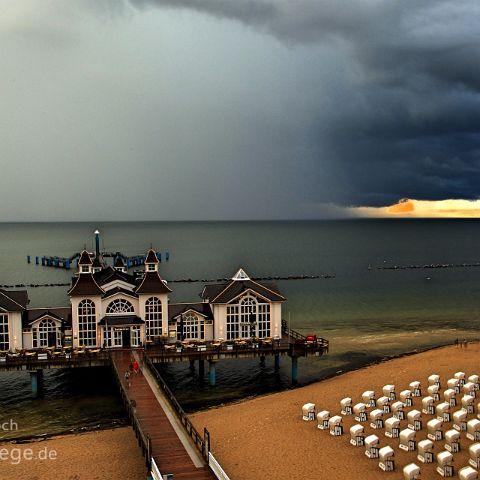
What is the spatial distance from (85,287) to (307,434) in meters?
21.8

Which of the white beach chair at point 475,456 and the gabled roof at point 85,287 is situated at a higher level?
the gabled roof at point 85,287

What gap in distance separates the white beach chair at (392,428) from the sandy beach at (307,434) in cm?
32

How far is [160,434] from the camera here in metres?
29.2

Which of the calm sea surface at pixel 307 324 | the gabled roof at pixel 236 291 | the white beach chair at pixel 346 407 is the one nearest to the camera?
the white beach chair at pixel 346 407

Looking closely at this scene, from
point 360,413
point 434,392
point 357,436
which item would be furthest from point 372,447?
point 434,392

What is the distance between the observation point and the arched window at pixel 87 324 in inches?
1810

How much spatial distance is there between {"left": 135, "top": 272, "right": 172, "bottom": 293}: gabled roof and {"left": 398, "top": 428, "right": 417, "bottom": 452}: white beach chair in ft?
74.3

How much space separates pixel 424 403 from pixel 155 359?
18.9 meters

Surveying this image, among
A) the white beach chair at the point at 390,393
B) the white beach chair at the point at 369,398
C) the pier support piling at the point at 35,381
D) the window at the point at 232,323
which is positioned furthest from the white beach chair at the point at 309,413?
the pier support piling at the point at 35,381

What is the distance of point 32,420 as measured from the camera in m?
38.2

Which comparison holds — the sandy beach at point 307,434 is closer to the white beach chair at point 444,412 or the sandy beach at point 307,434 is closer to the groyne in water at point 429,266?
the white beach chair at point 444,412

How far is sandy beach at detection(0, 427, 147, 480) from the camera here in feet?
93.5

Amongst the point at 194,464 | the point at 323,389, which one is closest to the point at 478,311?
the point at 323,389

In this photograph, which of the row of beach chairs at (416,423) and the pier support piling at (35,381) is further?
the pier support piling at (35,381)
